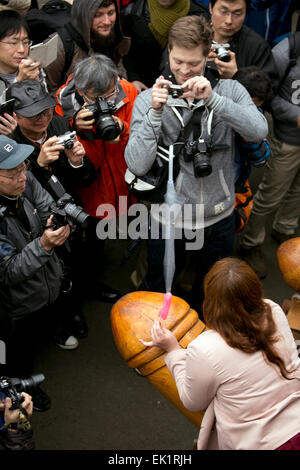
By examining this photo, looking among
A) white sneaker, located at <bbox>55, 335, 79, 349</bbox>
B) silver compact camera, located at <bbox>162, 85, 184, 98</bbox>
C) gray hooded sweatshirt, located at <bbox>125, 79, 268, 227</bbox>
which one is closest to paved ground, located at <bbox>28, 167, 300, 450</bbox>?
white sneaker, located at <bbox>55, 335, 79, 349</bbox>

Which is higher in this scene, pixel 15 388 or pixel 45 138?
pixel 45 138

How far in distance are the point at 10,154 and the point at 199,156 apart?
99 cm

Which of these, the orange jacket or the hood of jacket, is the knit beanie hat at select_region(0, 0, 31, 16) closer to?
the hood of jacket

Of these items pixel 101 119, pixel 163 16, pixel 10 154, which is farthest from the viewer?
pixel 163 16

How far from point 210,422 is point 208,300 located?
1.78 ft

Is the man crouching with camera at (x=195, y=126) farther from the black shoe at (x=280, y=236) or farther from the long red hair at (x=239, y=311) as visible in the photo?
the black shoe at (x=280, y=236)

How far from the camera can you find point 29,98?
3.09m

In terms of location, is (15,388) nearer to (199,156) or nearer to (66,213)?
(66,213)

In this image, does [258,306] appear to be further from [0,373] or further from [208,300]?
[0,373]

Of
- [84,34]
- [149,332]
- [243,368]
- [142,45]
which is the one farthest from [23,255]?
[142,45]

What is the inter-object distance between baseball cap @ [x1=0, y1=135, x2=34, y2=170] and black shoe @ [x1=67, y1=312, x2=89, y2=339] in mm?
1473

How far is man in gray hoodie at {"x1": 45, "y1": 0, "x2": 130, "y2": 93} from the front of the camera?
3.60 m

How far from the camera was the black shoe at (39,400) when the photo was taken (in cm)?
338

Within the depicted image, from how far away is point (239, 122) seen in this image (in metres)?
2.97
